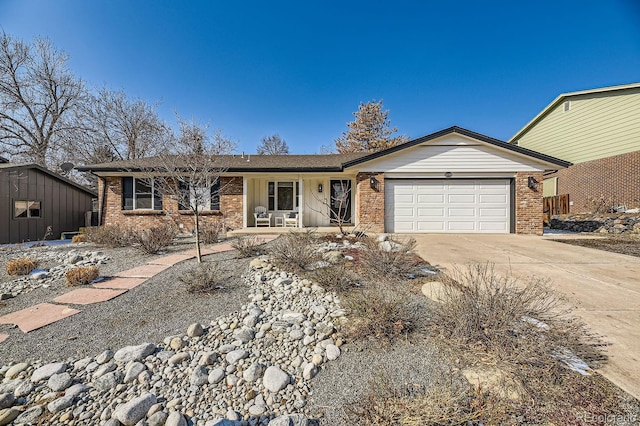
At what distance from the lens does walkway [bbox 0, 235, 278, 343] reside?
10.4 ft

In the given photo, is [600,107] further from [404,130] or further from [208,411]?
[208,411]

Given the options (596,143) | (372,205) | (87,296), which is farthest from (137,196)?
(596,143)

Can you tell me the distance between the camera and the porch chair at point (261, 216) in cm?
1069

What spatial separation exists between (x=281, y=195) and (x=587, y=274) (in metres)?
10.0

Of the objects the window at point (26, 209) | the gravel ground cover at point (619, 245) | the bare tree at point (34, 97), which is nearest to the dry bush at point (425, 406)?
the gravel ground cover at point (619, 245)

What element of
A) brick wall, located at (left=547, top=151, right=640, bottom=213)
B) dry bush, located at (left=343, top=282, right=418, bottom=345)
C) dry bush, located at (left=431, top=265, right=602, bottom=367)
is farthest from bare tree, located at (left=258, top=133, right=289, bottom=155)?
dry bush, located at (left=431, top=265, right=602, bottom=367)

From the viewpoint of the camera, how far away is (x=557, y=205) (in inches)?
546

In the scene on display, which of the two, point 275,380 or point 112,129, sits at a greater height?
point 112,129

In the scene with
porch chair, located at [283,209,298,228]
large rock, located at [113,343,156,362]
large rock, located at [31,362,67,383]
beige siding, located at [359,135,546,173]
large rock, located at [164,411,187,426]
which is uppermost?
beige siding, located at [359,135,546,173]

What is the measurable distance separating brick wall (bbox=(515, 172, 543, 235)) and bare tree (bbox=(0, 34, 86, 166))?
26.2 m

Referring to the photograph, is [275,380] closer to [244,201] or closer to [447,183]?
[244,201]

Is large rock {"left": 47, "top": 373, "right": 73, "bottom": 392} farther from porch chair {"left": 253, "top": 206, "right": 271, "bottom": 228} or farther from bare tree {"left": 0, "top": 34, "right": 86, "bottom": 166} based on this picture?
bare tree {"left": 0, "top": 34, "right": 86, "bottom": 166}

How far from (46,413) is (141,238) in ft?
17.1

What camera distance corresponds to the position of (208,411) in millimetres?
1939
